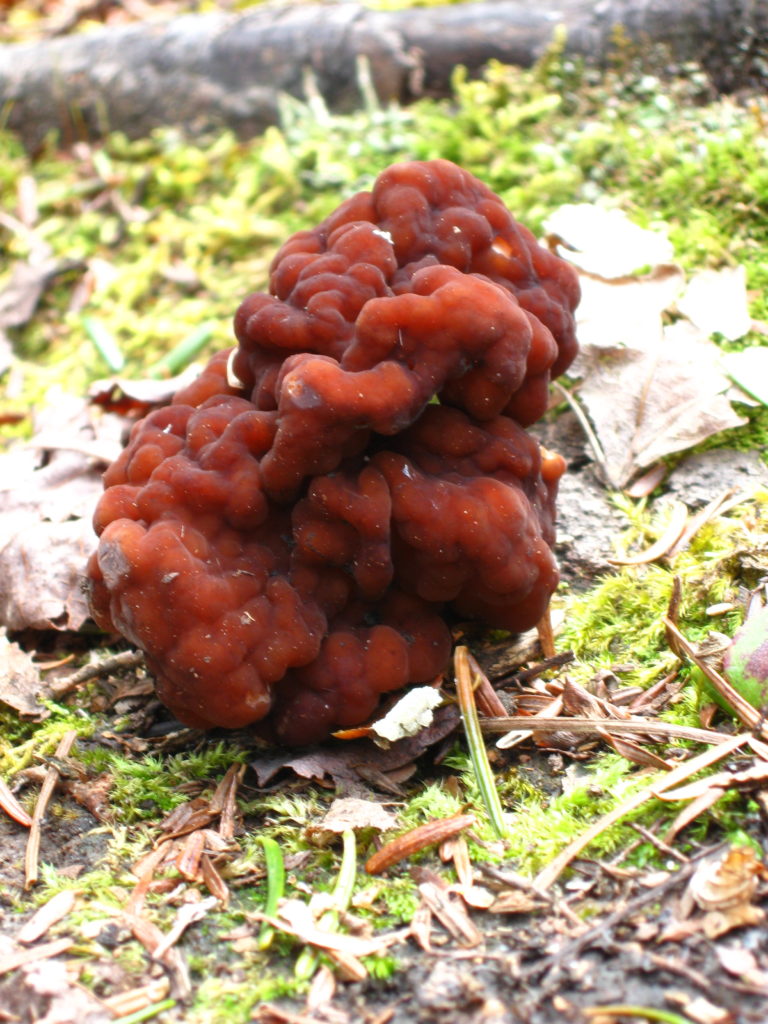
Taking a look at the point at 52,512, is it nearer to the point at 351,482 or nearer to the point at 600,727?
the point at 351,482

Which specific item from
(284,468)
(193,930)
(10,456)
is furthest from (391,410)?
(10,456)

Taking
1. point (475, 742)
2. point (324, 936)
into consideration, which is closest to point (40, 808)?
point (324, 936)

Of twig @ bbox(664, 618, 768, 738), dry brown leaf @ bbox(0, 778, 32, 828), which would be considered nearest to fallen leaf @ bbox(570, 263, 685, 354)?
twig @ bbox(664, 618, 768, 738)

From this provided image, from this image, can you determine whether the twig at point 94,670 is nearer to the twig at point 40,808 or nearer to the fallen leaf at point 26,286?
the twig at point 40,808

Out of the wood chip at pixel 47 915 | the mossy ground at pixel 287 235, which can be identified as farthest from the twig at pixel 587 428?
the wood chip at pixel 47 915

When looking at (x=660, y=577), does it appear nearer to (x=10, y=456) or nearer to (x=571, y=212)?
(x=571, y=212)
